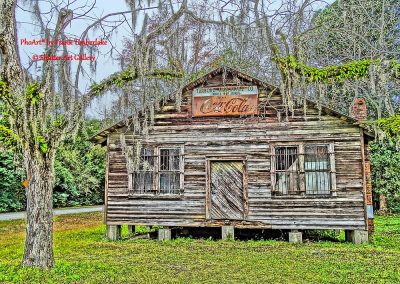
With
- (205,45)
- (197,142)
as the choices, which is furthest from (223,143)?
(205,45)

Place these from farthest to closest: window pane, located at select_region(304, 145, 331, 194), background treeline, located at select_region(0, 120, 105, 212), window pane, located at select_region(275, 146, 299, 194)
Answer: background treeline, located at select_region(0, 120, 105, 212), window pane, located at select_region(275, 146, 299, 194), window pane, located at select_region(304, 145, 331, 194)

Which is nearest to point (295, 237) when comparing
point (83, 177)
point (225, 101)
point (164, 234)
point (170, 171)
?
point (164, 234)

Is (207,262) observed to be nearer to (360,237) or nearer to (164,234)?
(164,234)

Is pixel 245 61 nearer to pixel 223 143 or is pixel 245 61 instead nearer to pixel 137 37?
pixel 223 143

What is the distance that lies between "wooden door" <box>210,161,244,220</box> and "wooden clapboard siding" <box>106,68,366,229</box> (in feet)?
0.74

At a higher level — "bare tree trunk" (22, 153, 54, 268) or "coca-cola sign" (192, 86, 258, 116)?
"coca-cola sign" (192, 86, 258, 116)

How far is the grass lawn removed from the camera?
25.4 feet

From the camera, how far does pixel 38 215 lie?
8.27 m

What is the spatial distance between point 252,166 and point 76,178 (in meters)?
18.8

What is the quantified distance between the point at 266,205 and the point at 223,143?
226cm

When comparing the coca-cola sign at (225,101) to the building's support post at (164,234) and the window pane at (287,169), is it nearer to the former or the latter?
the window pane at (287,169)

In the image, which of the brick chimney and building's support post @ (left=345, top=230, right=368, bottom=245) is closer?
building's support post @ (left=345, top=230, right=368, bottom=245)

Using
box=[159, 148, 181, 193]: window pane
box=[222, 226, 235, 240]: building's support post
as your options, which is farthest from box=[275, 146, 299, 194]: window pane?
box=[159, 148, 181, 193]: window pane

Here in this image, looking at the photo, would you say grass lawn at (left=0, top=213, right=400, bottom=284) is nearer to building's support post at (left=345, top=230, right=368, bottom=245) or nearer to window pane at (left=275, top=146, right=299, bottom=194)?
building's support post at (left=345, top=230, right=368, bottom=245)
